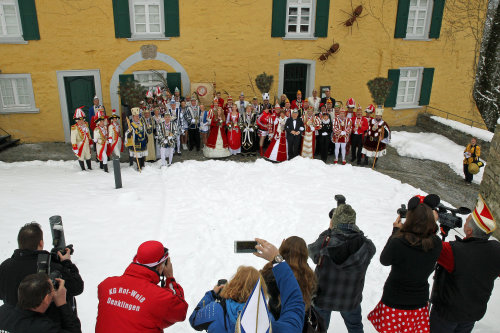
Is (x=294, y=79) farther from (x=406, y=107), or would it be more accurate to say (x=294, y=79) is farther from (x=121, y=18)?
(x=121, y=18)

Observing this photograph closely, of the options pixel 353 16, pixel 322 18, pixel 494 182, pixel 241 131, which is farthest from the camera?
A: pixel 353 16

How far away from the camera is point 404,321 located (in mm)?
3592

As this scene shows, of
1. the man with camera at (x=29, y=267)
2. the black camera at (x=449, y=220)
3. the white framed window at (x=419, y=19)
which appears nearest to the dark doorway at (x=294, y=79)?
the white framed window at (x=419, y=19)

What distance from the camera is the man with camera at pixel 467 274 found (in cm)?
332

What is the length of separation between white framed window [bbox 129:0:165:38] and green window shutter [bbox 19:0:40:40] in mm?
2775

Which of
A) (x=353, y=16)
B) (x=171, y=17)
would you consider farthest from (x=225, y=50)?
(x=353, y=16)

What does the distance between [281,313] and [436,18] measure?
1510 centimetres

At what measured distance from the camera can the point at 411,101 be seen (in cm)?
1548

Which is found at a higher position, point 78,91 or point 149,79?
point 149,79

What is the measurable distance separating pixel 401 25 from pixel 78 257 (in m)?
13.3

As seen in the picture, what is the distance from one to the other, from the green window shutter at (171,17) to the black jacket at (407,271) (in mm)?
10902

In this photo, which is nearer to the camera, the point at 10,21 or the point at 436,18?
the point at 10,21

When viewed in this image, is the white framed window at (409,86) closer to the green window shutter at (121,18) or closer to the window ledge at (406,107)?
the window ledge at (406,107)

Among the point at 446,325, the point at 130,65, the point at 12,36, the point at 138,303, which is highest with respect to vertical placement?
the point at 12,36
